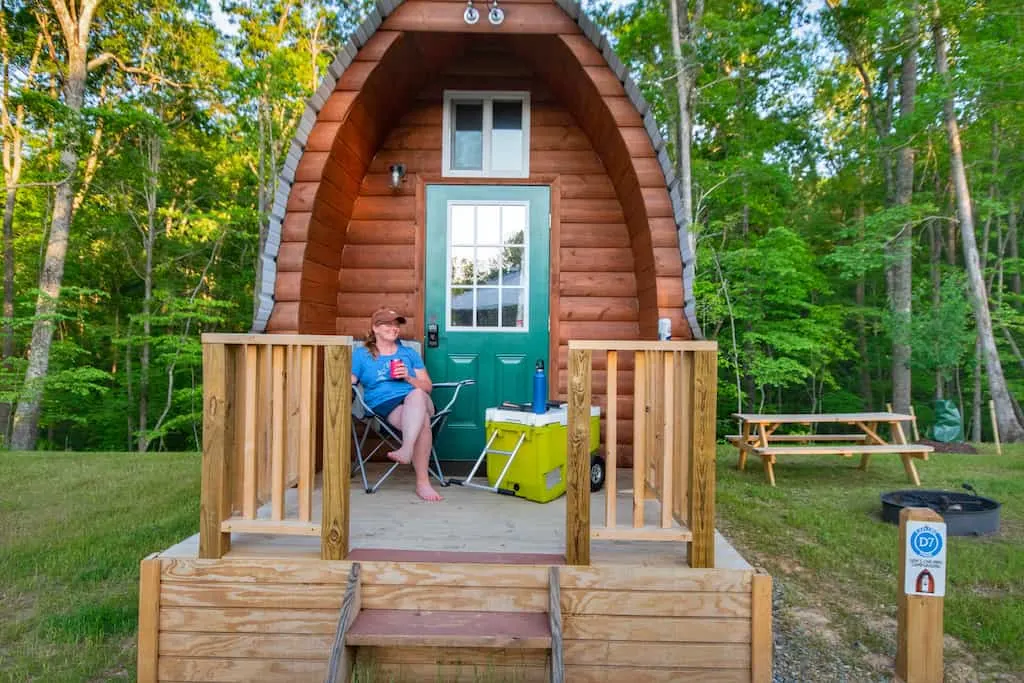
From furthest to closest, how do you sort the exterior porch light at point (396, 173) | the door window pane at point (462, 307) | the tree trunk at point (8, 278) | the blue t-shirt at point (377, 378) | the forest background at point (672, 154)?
the tree trunk at point (8, 278) < the forest background at point (672, 154) < the door window pane at point (462, 307) < the exterior porch light at point (396, 173) < the blue t-shirt at point (377, 378)

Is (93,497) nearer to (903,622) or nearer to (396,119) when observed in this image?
(396,119)

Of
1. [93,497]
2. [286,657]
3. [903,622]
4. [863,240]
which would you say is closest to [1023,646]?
[903,622]

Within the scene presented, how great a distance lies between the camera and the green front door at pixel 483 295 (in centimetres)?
404

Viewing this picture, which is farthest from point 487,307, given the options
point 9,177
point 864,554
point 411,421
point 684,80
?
point 9,177

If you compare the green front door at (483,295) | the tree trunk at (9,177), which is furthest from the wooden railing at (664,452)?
the tree trunk at (9,177)

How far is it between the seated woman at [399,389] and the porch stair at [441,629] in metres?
1.08

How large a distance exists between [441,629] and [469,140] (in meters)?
3.35

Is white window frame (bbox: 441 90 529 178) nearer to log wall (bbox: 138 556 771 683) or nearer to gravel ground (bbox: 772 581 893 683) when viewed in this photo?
log wall (bbox: 138 556 771 683)

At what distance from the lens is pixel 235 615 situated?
2.07 metres

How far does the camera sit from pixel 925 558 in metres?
2.11

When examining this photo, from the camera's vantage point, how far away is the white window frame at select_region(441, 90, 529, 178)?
4094 mm

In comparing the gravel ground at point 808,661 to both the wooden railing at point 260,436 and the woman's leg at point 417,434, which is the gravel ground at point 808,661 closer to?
the woman's leg at point 417,434

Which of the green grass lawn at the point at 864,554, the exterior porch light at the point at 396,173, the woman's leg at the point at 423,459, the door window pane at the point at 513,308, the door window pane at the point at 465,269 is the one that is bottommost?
the green grass lawn at the point at 864,554

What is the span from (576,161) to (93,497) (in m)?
A: 5.03
